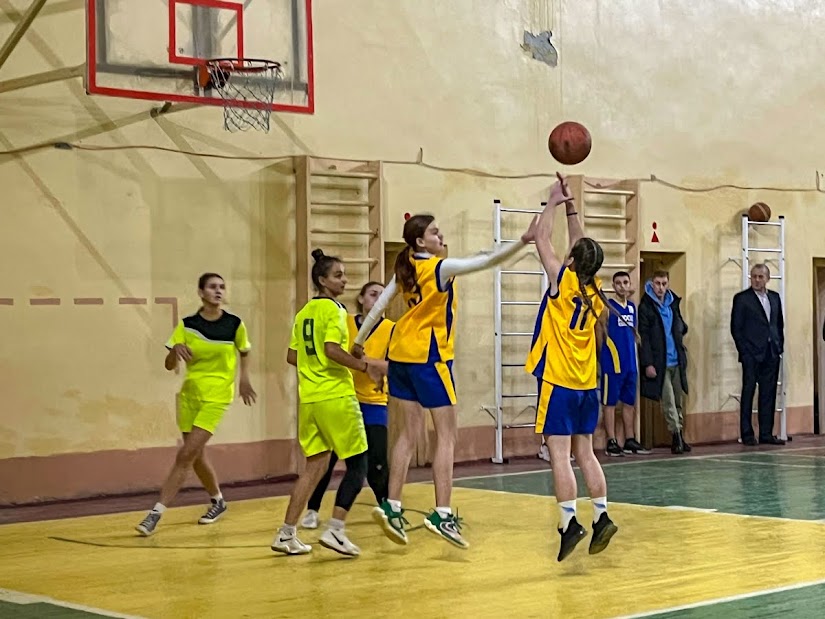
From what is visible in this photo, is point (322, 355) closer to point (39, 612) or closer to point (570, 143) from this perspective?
point (39, 612)

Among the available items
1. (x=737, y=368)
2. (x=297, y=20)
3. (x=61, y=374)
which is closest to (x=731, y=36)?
(x=737, y=368)

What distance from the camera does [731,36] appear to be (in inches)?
677

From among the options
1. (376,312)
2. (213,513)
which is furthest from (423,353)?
(213,513)

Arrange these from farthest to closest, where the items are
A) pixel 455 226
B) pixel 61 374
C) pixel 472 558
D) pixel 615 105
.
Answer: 1. pixel 615 105
2. pixel 455 226
3. pixel 61 374
4. pixel 472 558

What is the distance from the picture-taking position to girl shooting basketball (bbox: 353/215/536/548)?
27.7 feet

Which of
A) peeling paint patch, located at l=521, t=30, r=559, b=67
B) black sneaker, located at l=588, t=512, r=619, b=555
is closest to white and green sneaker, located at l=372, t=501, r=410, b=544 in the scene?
black sneaker, located at l=588, t=512, r=619, b=555

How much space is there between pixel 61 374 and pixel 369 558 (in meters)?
4.71

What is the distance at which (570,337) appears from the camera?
8.13 metres

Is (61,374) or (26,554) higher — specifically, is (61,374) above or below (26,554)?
above

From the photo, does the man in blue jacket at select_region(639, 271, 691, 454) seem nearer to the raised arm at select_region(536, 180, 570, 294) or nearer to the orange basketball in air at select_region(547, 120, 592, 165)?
the orange basketball in air at select_region(547, 120, 592, 165)

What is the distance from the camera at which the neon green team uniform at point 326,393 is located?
27.8 feet

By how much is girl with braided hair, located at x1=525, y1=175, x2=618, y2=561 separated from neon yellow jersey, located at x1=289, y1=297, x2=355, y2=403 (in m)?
1.24

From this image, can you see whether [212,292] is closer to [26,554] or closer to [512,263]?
[26,554]

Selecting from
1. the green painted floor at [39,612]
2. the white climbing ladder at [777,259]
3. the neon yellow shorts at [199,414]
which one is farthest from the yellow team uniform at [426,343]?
the white climbing ladder at [777,259]
